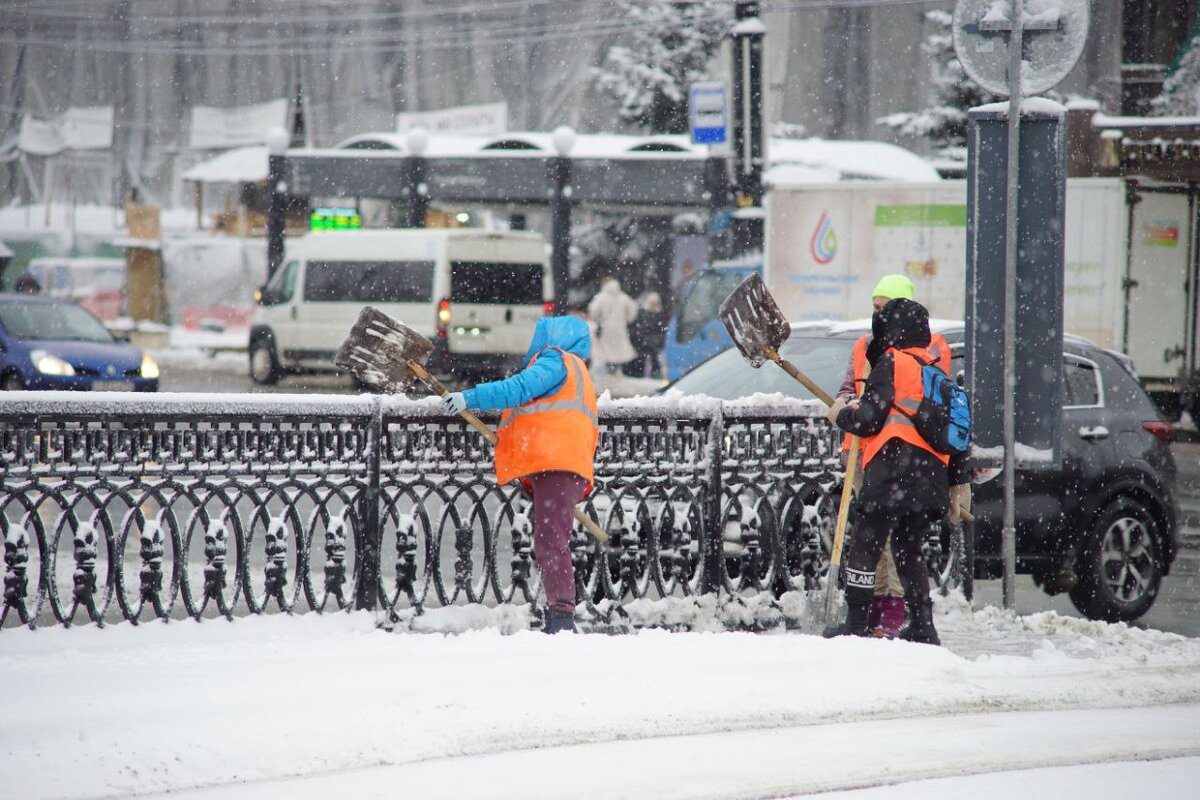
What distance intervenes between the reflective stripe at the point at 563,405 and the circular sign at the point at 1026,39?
7.59 feet

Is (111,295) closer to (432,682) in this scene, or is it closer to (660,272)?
(660,272)

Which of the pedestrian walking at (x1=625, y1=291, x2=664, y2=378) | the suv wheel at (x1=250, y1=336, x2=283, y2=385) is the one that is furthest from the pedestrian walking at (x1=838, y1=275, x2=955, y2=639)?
the suv wheel at (x1=250, y1=336, x2=283, y2=385)

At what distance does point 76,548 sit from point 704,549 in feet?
9.33

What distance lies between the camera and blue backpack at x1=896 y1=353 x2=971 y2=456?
6844 millimetres

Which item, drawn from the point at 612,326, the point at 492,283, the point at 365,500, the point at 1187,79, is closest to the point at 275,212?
the point at 492,283

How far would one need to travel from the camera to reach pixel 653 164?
29953 millimetres

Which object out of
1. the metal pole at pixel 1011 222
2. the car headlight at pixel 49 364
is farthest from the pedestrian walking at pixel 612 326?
the metal pole at pixel 1011 222

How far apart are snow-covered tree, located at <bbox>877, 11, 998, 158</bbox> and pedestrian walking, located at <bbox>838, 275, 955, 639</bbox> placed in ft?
99.7

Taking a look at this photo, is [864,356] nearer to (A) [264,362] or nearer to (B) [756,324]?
(B) [756,324]

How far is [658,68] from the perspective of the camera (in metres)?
44.6

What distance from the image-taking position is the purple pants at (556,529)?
6941 millimetres

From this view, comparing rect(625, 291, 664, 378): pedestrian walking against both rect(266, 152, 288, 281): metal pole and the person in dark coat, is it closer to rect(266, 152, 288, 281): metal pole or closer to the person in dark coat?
rect(266, 152, 288, 281): metal pole

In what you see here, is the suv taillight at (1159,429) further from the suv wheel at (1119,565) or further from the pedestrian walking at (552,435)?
A: the pedestrian walking at (552,435)

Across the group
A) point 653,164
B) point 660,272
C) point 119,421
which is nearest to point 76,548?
point 119,421
